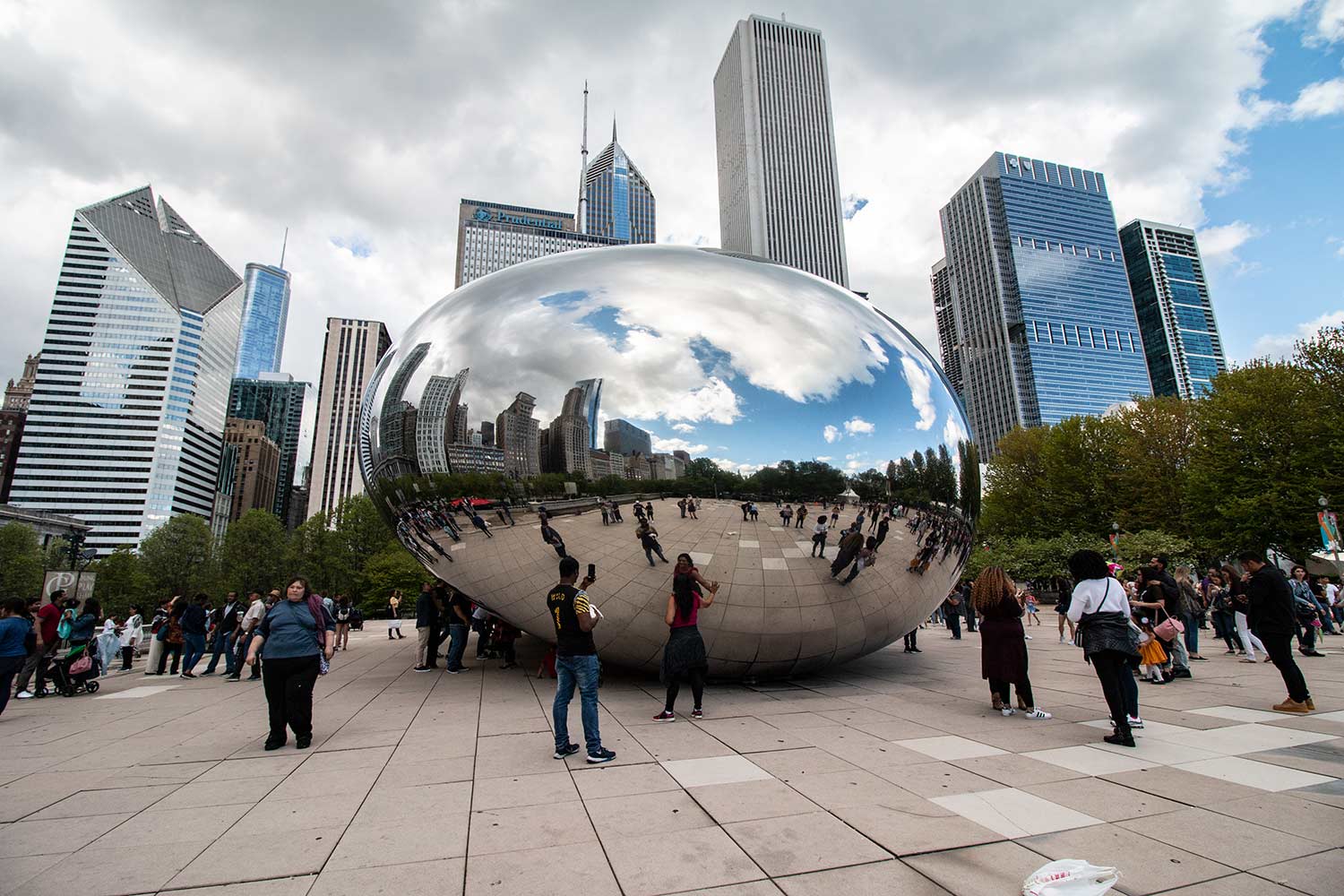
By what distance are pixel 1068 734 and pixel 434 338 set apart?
7334 mm

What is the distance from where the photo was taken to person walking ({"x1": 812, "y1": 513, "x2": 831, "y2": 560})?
595cm

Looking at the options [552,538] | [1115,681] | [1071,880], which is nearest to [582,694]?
[552,538]

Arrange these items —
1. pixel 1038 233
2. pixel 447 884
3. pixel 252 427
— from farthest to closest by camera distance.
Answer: pixel 252 427, pixel 1038 233, pixel 447 884

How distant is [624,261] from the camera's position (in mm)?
6758

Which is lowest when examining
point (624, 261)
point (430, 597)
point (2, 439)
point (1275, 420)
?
point (430, 597)

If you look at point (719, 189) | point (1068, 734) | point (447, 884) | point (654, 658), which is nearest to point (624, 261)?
point (654, 658)

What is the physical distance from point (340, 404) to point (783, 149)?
129 metres

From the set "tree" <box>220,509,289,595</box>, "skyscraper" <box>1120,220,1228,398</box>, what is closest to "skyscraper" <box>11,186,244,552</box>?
"tree" <box>220,509,289,595</box>

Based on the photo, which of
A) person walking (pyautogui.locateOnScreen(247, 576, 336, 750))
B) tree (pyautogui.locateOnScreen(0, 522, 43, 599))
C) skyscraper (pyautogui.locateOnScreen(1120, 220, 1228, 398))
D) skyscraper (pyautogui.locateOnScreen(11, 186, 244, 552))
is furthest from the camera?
skyscraper (pyautogui.locateOnScreen(1120, 220, 1228, 398))

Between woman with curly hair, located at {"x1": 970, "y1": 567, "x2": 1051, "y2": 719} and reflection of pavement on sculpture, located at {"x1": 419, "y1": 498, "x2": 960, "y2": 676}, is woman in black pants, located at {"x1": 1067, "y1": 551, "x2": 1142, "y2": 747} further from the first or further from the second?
reflection of pavement on sculpture, located at {"x1": 419, "y1": 498, "x2": 960, "y2": 676}

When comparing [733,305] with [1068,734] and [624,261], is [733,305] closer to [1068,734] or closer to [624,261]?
[624,261]

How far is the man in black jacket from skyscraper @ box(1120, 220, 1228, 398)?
629 feet

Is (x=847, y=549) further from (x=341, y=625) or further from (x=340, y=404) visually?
(x=340, y=404)

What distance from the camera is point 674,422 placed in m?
5.78
